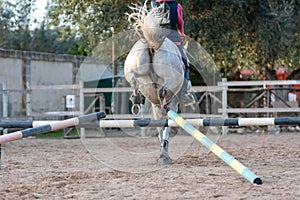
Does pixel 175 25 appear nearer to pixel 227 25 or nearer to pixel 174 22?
pixel 174 22

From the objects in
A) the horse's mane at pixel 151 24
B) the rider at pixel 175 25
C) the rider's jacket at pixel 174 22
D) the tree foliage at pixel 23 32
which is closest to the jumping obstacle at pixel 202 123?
the horse's mane at pixel 151 24

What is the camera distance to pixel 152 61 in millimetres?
6699

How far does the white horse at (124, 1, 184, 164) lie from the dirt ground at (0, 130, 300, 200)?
100cm

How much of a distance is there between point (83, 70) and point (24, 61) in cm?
349

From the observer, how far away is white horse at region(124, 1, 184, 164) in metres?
6.62

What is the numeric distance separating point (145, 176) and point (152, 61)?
144 centimetres

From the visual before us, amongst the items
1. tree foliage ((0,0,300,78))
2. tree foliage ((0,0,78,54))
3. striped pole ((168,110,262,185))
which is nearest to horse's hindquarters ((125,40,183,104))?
striped pole ((168,110,262,185))

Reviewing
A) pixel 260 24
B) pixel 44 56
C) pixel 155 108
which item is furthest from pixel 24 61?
pixel 155 108

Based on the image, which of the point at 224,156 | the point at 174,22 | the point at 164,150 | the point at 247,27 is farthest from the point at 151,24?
the point at 247,27

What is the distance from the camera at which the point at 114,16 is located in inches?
608

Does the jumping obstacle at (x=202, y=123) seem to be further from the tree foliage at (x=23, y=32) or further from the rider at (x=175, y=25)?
the tree foliage at (x=23, y=32)

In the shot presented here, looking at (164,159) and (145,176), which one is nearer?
(145,176)

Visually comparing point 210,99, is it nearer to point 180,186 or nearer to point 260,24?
point 260,24

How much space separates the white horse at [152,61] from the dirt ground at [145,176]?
1.00 meters
